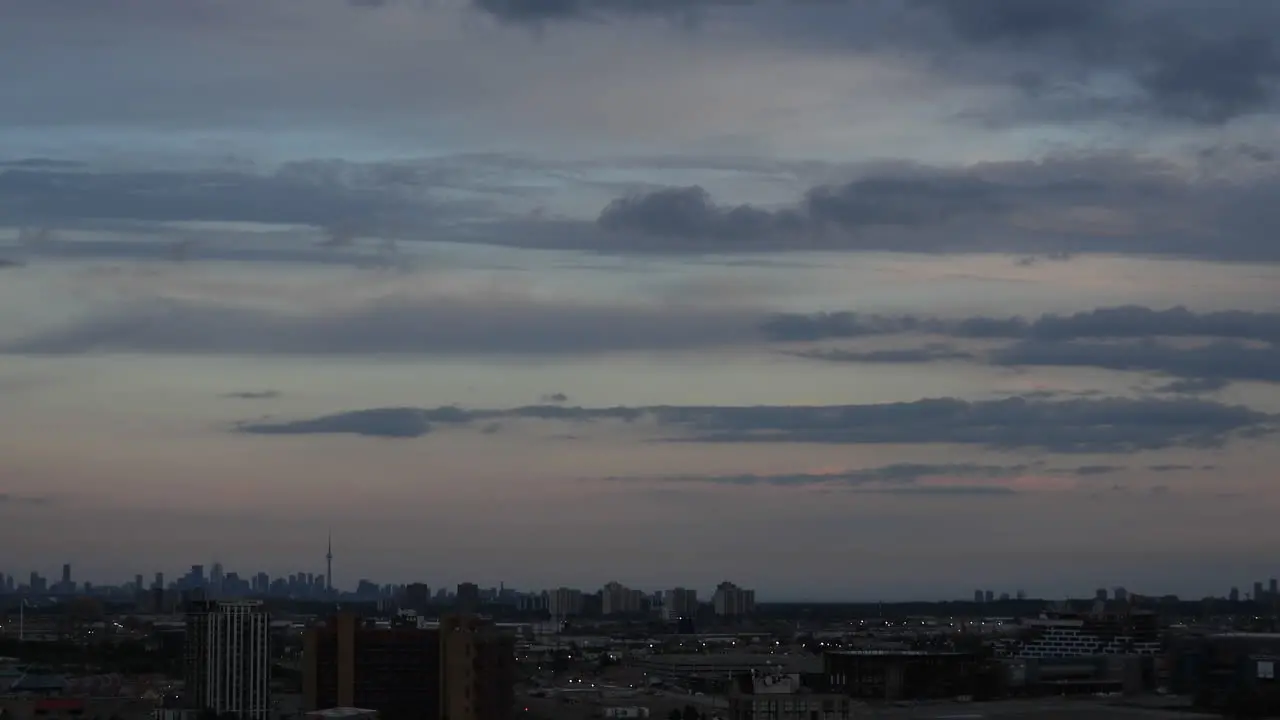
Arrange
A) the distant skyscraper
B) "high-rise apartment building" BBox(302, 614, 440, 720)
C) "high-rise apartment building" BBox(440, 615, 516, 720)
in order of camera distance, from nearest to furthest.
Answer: "high-rise apartment building" BBox(440, 615, 516, 720) → "high-rise apartment building" BBox(302, 614, 440, 720) → the distant skyscraper

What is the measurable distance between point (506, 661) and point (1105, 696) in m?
41.0

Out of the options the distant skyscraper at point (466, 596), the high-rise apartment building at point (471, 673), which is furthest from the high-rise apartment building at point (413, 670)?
the distant skyscraper at point (466, 596)

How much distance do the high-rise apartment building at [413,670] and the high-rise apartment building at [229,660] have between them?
6.38m

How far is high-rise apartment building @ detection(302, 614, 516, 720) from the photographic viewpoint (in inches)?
2004

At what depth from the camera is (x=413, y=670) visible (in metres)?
52.4

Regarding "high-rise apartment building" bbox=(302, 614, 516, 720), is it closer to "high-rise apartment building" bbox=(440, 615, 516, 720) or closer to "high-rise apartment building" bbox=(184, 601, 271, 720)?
"high-rise apartment building" bbox=(440, 615, 516, 720)

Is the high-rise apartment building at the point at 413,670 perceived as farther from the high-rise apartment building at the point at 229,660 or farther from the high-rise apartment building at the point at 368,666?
the high-rise apartment building at the point at 229,660

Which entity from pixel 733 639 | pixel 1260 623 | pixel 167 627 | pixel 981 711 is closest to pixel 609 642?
pixel 733 639

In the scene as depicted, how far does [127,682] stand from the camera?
77.9m

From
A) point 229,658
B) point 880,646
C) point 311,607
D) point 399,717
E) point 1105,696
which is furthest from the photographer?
point 311,607

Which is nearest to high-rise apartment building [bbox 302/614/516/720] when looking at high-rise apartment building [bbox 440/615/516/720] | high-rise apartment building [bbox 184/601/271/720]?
high-rise apartment building [bbox 440/615/516/720]

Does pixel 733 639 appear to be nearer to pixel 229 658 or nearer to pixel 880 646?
pixel 880 646

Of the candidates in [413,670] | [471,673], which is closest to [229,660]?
[413,670]

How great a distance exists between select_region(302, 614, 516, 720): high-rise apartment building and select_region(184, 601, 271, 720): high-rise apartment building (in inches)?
251
